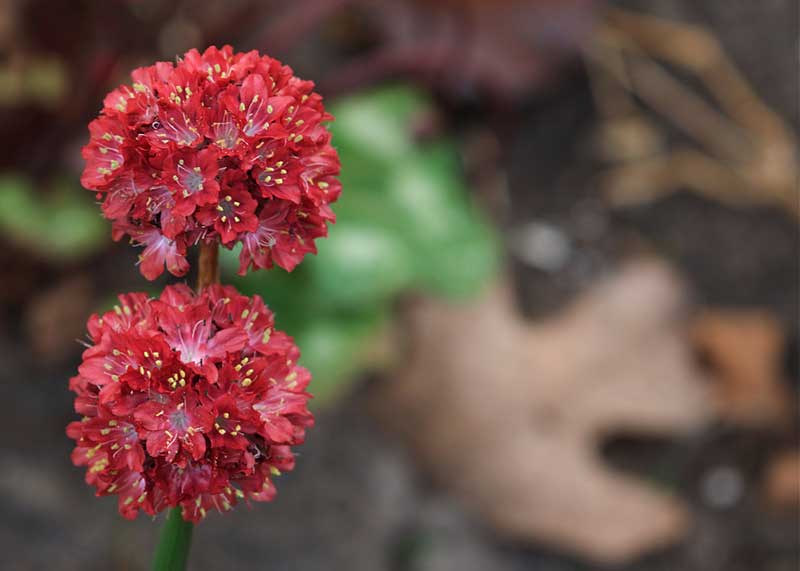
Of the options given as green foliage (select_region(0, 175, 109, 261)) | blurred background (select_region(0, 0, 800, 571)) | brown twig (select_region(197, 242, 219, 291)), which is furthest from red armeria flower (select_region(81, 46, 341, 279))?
green foliage (select_region(0, 175, 109, 261))

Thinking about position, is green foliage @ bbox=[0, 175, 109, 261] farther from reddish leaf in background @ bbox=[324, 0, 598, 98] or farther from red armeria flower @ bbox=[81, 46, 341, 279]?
red armeria flower @ bbox=[81, 46, 341, 279]

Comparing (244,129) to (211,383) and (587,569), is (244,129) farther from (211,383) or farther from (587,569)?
(587,569)

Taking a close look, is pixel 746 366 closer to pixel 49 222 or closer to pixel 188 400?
pixel 49 222

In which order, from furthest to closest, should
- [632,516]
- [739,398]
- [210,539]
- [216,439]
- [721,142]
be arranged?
[721,142]
[739,398]
[632,516]
[210,539]
[216,439]

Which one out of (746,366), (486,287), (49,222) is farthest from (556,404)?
(49,222)

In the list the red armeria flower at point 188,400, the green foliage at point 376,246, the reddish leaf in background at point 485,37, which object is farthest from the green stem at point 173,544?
the reddish leaf in background at point 485,37

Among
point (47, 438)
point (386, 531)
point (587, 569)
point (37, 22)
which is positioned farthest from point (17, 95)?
point (587, 569)

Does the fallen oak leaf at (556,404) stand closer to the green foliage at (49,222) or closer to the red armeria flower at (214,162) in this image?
the green foliage at (49,222)
